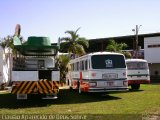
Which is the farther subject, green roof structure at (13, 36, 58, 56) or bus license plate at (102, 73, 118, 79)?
bus license plate at (102, 73, 118, 79)

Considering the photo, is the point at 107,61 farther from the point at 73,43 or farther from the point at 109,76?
the point at 73,43

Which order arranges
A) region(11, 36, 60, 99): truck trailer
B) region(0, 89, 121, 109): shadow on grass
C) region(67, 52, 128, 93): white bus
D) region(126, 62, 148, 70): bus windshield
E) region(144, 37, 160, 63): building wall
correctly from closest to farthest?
1. region(0, 89, 121, 109): shadow on grass
2. region(11, 36, 60, 99): truck trailer
3. region(67, 52, 128, 93): white bus
4. region(126, 62, 148, 70): bus windshield
5. region(144, 37, 160, 63): building wall

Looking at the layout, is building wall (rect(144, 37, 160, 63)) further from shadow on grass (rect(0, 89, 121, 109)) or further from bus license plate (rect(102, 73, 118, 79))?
bus license plate (rect(102, 73, 118, 79))

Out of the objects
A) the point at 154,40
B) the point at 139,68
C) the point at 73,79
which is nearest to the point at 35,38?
the point at 73,79

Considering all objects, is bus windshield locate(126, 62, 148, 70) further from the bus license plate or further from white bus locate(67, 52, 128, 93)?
the bus license plate

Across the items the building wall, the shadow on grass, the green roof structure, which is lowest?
the shadow on grass

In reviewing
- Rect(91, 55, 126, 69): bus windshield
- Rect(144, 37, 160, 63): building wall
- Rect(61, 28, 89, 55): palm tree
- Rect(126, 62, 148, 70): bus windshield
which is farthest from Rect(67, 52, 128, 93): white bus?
Rect(144, 37, 160, 63): building wall

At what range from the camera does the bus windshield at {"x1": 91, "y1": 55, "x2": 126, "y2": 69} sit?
1836 centimetres

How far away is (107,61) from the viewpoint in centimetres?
1845

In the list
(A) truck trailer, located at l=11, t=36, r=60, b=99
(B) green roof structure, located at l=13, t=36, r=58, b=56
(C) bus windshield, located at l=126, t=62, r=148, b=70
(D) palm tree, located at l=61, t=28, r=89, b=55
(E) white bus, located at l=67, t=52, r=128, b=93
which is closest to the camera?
(A) truck trailer, located at l=11, t=36, r=60, b=99

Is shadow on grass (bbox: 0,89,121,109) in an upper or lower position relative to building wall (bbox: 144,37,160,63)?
lower

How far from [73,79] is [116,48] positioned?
28.7m

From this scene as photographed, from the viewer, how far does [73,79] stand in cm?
2436

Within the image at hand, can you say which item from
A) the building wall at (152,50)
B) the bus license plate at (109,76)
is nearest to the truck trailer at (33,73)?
the bus license plate at (109,76)
